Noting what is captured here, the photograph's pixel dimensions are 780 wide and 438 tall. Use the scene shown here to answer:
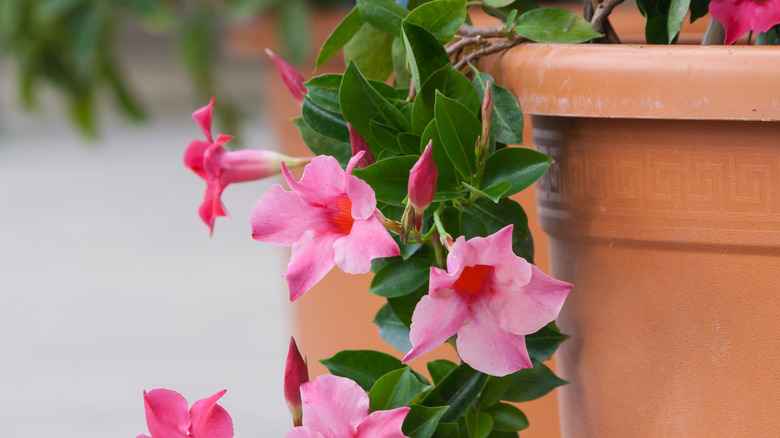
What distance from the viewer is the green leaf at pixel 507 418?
18.5 inches

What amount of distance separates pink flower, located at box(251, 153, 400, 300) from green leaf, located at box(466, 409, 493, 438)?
0.42ft

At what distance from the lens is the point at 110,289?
225cm

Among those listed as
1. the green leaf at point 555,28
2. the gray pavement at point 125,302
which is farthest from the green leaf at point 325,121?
the gray pavement at point 125,302

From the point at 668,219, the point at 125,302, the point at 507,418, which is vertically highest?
the point at 668,219

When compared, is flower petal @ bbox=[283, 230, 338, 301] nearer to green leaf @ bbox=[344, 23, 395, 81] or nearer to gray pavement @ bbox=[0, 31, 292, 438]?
green leaf @ bbox=[344, 23, 395, 81]

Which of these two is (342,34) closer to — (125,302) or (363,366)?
(363,366)

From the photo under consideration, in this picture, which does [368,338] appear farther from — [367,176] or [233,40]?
[367,176]

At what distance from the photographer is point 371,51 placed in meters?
0.52

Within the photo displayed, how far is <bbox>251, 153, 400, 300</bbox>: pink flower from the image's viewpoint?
14.5 inches

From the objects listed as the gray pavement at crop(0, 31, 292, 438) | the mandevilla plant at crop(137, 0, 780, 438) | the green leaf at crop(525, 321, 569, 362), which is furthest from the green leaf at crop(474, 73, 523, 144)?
the gray pavement at crop(0, 31, 292, 438)

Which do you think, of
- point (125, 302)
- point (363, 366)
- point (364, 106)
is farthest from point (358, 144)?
point (125, 302)

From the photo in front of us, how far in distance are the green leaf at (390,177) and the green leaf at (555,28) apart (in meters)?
0.10

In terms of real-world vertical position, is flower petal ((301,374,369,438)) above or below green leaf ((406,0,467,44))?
below

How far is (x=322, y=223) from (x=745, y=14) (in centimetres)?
23
